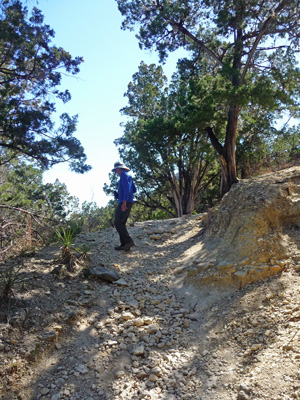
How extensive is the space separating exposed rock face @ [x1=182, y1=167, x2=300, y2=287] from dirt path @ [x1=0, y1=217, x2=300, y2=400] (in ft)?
0.79

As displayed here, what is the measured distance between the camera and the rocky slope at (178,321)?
2.91 metres

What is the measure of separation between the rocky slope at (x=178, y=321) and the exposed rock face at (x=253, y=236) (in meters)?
0.02

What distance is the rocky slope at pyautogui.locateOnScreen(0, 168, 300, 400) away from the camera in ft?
9.55

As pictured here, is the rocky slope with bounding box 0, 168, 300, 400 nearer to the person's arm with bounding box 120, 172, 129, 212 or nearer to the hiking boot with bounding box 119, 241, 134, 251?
the hiking boot with bounding box 119, 241, 134, 251

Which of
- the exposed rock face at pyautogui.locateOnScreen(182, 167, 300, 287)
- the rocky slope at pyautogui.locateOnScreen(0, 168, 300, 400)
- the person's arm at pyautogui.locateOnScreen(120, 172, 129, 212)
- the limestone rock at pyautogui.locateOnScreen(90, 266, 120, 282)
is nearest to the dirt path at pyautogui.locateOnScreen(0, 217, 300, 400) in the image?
the rocky slope at pyautogui.locateOnScreen(0, 168, 300, 400)

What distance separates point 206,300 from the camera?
437 centimetres

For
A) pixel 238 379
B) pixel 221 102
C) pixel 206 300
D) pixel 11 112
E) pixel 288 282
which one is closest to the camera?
pixel 238 379

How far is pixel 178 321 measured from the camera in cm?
404

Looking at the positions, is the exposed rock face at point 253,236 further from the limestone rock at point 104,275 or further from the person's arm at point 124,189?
the person's arm at point 124,189

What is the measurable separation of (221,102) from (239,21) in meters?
2.52

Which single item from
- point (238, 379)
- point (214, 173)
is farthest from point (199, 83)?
point (214, 173)

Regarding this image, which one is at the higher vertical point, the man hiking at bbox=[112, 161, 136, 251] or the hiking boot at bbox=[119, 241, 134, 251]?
the man hiking at bbox=[112, 161, 136, 251]

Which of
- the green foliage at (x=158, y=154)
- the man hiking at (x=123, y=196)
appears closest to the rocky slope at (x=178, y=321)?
the man hiking at (x=123, y=196)

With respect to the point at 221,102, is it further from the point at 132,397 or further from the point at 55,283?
the point at 132,397
